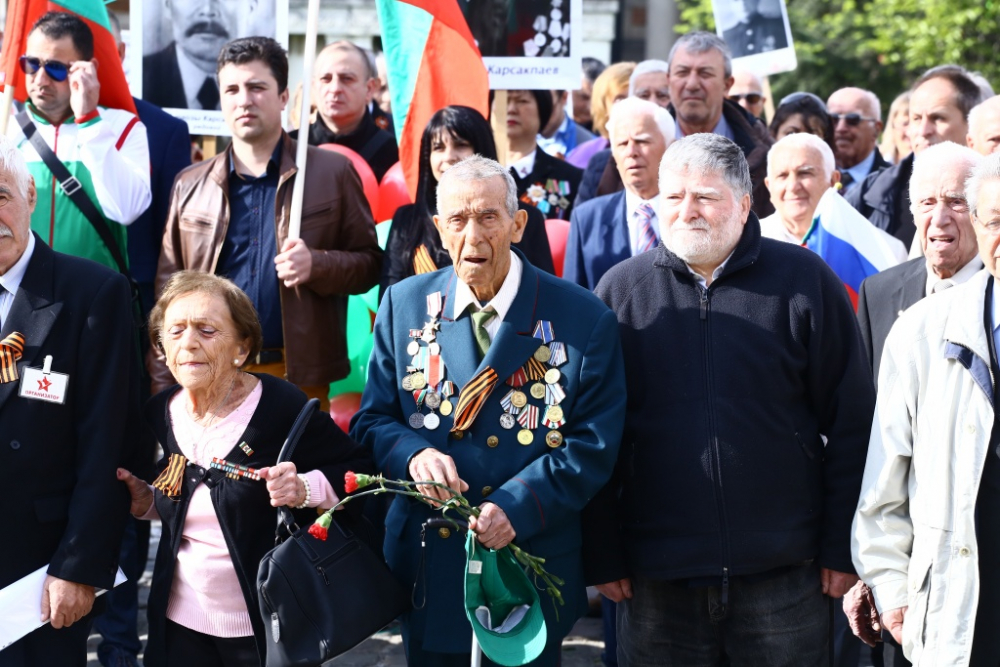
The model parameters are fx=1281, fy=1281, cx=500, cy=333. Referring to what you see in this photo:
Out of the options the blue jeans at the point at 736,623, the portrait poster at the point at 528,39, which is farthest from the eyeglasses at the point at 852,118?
the blue jeans at the point at 736,623

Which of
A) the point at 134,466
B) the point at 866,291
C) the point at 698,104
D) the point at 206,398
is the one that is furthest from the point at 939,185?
the point at 134,466

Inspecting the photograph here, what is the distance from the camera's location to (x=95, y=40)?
6047 mm

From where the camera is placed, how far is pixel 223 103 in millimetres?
6004

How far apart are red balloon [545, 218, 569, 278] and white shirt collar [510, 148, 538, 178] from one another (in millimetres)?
470

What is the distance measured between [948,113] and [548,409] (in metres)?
3.88

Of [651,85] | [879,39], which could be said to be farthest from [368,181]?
[879,39]

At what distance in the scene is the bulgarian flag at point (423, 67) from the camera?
6.24m

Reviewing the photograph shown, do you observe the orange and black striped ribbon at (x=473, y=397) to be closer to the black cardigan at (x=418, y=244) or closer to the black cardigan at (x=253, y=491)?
the black cardigan at (x=253, y=491)

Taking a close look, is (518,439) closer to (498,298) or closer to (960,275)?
(498,298)

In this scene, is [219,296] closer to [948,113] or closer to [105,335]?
[105,335]

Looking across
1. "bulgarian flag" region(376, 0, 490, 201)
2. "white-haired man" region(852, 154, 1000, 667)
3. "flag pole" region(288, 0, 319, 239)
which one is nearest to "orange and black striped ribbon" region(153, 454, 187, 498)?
"flag pole" region(288, 0, 319, 239)

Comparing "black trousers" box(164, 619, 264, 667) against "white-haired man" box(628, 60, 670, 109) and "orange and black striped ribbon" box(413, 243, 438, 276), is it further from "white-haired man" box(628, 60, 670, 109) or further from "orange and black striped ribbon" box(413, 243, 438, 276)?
"white-haired man" box(628, 60, 670, 109)

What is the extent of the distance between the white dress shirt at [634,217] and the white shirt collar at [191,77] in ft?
8.48

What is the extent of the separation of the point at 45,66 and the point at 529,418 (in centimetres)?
312
